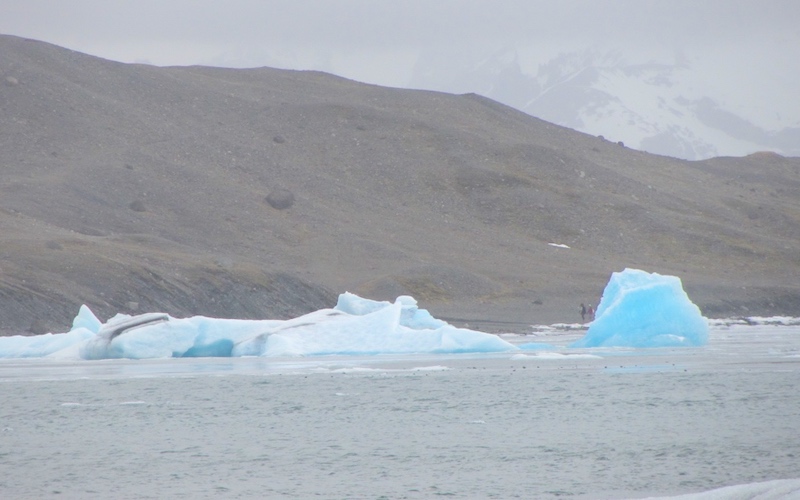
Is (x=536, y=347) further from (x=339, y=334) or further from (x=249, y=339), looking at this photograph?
(x=249, y=339)

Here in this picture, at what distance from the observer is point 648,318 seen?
27688mm

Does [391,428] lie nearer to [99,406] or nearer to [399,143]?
[99,406]

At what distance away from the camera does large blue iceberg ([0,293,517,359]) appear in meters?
25.8

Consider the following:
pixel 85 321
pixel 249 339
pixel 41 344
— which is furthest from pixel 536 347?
pixel 41 344

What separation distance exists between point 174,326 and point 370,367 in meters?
5.49

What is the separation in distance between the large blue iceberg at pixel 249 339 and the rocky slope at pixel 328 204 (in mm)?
9297

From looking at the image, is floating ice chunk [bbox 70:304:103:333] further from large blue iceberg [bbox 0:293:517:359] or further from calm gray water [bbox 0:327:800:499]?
calm gray water [bbox 0:327:800:499]

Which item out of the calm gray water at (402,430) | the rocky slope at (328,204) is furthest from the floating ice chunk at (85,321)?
the rocky slope at (328,204)

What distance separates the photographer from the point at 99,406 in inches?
656

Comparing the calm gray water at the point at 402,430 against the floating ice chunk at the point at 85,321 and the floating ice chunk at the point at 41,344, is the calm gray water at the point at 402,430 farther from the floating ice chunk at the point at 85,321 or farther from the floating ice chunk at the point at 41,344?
the floating ice chunk at the point at 85,321

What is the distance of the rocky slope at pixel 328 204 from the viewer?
44500mm

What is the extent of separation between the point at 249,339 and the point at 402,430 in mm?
12912

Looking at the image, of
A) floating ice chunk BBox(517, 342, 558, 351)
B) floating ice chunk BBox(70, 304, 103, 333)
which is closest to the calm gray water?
floating ice chunk BBox(517, 342, 558, 351)

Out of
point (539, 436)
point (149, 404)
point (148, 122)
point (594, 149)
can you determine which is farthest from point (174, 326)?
point (594, 149)
